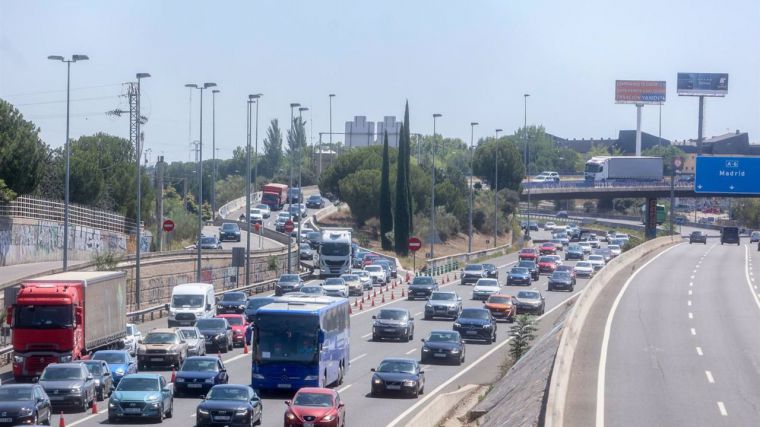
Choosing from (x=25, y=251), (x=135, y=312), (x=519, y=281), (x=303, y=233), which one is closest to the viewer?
(x=135, y=312)

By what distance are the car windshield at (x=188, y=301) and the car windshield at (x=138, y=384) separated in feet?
70.6

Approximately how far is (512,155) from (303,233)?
157 feet

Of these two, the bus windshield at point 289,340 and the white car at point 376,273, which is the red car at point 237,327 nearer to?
the bus windshield at point 289,340

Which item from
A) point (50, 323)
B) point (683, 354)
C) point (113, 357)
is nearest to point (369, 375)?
point (113, 357)

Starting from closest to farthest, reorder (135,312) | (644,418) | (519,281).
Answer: (644,418) → (135,312) → (519,281)

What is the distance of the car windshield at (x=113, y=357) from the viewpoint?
111 ft

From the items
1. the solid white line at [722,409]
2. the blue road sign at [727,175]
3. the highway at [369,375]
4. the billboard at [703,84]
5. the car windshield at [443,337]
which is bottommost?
the highway at [369,375]

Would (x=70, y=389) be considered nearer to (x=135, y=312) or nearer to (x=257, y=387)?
(x=257, y=387)

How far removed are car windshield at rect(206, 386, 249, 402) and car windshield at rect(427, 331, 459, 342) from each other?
14.6 metres

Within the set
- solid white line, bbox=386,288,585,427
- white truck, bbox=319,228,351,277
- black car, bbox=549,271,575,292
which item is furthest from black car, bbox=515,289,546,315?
white truck, bbox=319,228,351,277

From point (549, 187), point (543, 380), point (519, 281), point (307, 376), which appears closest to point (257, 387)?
point (307, 376)

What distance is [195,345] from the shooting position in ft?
126

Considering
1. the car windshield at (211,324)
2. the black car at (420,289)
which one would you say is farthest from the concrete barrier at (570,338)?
the car windshield at (211,324)

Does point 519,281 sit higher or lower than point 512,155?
lower
